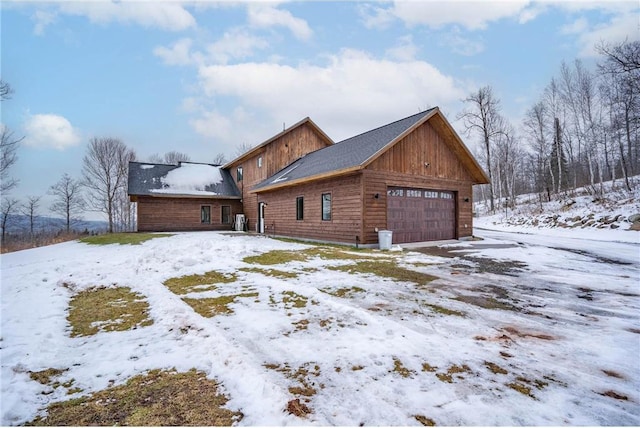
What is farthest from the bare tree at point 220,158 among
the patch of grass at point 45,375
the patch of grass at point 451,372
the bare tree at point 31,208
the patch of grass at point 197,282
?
the patch of grass at point 451,372

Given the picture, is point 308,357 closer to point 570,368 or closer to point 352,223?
point 570,368

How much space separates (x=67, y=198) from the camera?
Result: 102 ft

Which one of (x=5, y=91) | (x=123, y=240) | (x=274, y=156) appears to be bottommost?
(x=123, y=240)

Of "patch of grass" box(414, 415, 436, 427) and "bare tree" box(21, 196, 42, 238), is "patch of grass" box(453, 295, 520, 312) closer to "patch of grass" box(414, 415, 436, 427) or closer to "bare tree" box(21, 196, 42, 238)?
"patch of grass" box(414, 415, 436, 427)

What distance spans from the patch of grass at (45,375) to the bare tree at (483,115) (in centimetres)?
3077

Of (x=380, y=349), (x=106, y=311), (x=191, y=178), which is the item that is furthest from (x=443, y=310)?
(x=191, y=178)

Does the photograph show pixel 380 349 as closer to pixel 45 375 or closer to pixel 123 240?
pixel 45 375

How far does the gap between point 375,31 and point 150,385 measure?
15.1 m

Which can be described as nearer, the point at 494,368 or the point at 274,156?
the point at 494,368

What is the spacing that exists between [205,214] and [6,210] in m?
21.2

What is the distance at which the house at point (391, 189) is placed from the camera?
11266mm

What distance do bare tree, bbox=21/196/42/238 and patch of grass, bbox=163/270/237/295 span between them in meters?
35.7

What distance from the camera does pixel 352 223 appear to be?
11477mm

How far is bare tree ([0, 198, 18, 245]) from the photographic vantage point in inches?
1021
